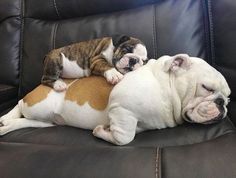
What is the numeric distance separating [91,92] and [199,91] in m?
0.43

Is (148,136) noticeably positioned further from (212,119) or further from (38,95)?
(38,95)

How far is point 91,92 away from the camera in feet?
4.20

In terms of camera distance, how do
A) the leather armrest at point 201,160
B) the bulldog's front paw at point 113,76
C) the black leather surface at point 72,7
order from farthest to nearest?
the black leather surface at point 72,7 → the bulldog's front paw at point 113,76 → the leather armrest at point 201,160

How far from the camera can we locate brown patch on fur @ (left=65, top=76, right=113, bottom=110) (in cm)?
125

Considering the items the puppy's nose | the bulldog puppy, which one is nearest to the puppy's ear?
the bulldog puppy

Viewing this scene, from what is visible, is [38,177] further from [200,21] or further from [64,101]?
[200,21]

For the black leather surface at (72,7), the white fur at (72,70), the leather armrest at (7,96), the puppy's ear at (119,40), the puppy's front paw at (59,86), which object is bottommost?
the leather armrest at (7,96)

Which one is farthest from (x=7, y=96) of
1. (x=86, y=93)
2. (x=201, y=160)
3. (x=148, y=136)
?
(x=201, y=160)

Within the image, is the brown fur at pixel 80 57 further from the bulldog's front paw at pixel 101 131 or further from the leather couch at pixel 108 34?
the bulldog's front paw at pixel 101 131

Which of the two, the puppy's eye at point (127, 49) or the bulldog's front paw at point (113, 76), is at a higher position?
the puppy's eye at point (127, 49)

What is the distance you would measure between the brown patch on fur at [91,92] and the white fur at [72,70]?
0.25 ft

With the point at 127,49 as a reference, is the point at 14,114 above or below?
below

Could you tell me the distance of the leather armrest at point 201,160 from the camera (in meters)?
0.84

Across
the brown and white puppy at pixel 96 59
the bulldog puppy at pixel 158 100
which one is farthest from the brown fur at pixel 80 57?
the bulldog puppy at pixel 158 100
